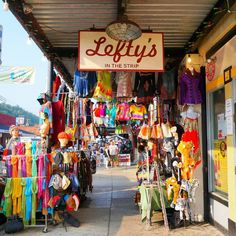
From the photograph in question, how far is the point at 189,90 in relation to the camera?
6.03 metres

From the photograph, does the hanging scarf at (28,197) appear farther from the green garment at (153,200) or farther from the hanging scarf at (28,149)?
the green garment at (153,200)

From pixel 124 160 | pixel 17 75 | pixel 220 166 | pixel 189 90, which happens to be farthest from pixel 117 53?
pixel 124 160

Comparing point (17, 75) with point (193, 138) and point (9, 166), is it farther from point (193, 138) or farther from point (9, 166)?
point (193, 138)

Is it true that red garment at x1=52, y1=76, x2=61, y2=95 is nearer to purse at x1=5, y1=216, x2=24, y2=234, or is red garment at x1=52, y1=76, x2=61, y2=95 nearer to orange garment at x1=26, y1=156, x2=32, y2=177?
orange garment at x1=26, y1=156, x2=32, y2=177

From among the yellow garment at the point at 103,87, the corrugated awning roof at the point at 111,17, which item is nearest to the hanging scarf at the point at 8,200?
the yellow garment at the point at 103,87

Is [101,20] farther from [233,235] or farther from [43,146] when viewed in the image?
[233,235]

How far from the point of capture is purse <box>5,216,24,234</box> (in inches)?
226

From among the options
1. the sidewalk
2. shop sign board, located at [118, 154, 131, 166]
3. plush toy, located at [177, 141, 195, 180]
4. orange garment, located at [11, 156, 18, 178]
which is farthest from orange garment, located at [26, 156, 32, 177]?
shop sign board, located at [118, 154, 131, 166]

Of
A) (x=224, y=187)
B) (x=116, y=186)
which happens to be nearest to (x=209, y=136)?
(x=224, y=187)

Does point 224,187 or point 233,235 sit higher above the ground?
point 224,187

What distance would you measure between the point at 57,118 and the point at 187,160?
2.85 meters

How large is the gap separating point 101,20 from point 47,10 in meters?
0.95

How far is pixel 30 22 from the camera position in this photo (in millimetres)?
5422

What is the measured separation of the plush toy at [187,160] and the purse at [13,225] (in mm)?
3147
